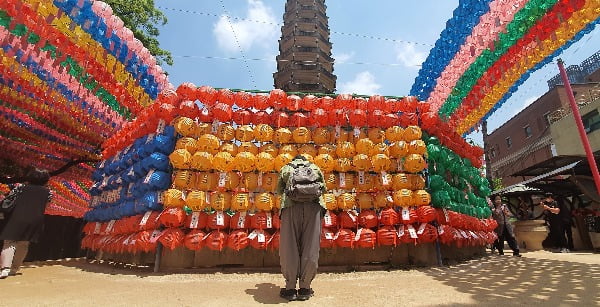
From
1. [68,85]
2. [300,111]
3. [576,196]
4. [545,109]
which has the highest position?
[545,109]

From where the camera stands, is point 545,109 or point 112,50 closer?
point 112,50

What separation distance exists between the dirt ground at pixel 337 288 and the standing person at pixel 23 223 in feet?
0.97

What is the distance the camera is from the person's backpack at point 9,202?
18.0 ft

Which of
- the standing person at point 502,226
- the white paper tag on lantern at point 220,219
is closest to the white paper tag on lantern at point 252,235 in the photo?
the white paper tag on lantern at point 220,219

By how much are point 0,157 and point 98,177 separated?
478 cm

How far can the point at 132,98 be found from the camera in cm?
821

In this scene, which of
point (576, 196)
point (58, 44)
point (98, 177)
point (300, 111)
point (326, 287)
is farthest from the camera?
point (576, 196)

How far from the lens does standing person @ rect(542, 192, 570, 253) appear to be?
9984 mm

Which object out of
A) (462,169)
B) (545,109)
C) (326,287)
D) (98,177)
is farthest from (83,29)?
(545,109)

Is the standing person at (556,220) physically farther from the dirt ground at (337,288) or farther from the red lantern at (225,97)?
the red lantern at (225,97)

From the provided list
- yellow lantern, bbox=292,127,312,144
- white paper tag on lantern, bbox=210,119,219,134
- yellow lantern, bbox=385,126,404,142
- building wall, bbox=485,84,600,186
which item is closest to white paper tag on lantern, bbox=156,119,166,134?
white paper tag on lantern, bbox=210,119,219,134

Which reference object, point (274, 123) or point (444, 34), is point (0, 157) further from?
point (444, 34)

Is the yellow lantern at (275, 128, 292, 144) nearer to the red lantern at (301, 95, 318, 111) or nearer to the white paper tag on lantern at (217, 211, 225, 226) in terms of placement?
the red lantern at (301, 95, 318, 111)

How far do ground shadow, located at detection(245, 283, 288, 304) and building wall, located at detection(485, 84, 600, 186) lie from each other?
2243 centimetres
